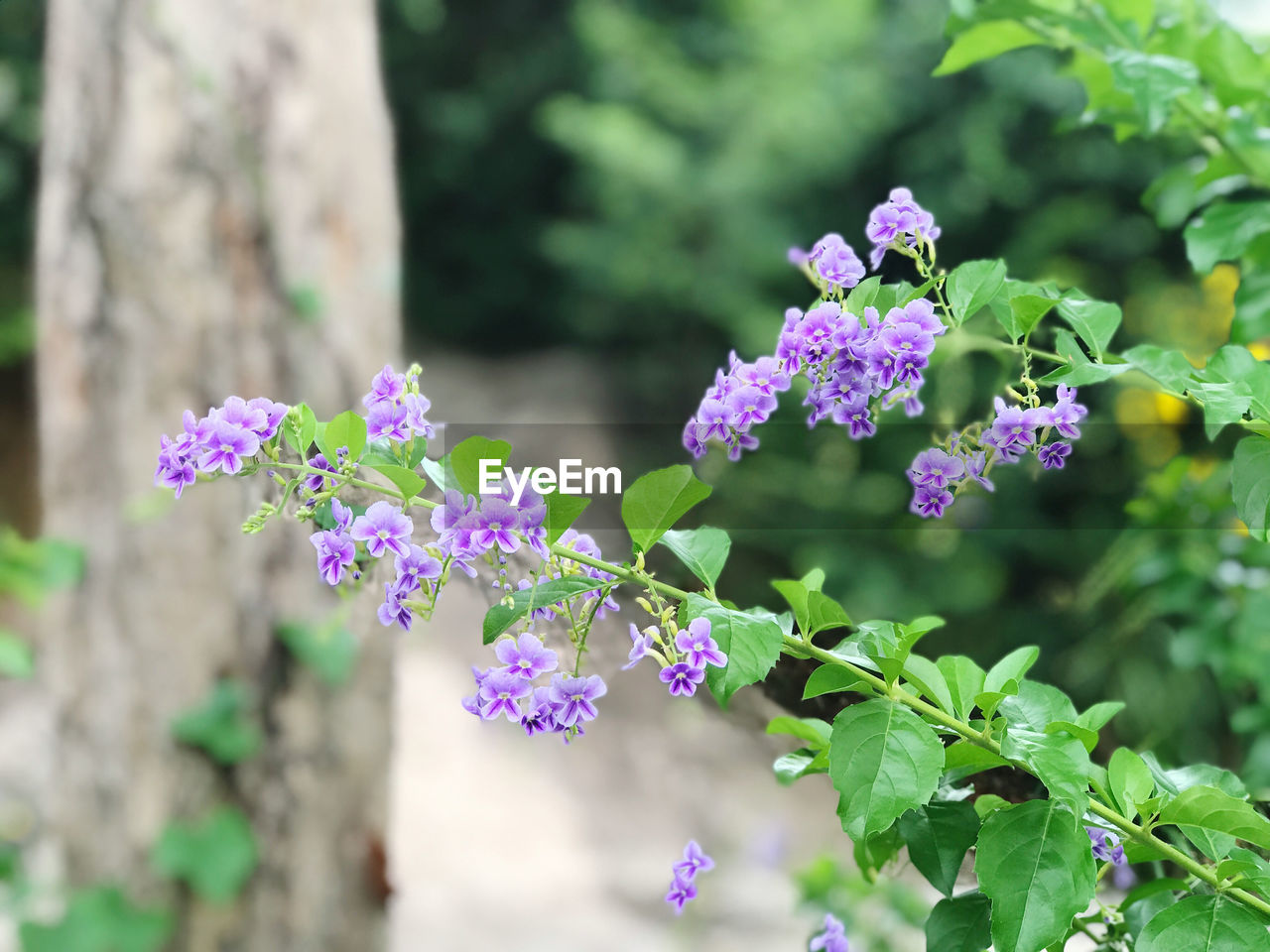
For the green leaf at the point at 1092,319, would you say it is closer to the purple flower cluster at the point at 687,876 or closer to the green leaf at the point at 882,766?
the green leaf at the point at 882,766

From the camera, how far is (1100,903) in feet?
1.38

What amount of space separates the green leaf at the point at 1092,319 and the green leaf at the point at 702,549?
0.54 feet

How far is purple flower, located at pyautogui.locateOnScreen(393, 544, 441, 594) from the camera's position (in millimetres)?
354

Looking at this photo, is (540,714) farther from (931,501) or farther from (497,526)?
(931,501)

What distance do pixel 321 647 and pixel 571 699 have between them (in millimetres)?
945

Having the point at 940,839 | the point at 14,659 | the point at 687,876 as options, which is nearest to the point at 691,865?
the point at 687,876

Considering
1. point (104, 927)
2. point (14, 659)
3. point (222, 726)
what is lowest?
point (104, 927)

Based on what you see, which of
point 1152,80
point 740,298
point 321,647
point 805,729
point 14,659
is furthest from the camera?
point 740,298

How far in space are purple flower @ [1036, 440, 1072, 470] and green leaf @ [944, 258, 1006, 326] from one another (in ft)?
0.20

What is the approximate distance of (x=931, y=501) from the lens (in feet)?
1.33

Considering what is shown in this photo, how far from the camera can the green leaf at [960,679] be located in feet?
1.23

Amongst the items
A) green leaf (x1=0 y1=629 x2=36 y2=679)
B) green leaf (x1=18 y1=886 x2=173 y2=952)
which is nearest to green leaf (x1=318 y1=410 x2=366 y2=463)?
green leaf (x1=0 y1=629 x2=36 y2=679)

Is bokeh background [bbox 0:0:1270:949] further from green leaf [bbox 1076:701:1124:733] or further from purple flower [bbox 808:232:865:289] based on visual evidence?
purple flower [bbox 808:232:865:289]

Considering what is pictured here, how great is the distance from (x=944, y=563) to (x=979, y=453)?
2.77 m
